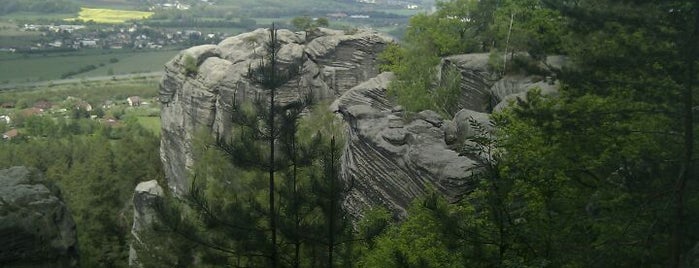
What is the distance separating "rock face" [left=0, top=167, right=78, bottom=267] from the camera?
49.3ft

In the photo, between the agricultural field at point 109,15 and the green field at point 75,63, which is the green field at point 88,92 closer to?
the green field at point 75,63

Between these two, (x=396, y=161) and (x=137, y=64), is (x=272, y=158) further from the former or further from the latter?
(x=137, y=64)

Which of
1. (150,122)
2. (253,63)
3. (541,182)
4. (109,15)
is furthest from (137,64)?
(541,182)

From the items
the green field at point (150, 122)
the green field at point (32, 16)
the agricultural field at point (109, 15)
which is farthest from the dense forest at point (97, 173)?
the green field at point (32, 16)

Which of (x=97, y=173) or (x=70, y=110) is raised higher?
(x=97, y=173)

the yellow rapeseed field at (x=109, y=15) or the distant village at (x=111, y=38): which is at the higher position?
the yellow rapeseed field at (x=109, y=15)

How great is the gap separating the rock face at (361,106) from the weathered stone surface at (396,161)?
0.11 ft

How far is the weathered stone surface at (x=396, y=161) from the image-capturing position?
1864 centimetres

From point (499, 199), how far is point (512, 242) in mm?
1016

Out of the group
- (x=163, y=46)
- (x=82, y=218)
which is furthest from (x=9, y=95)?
(x=82, y=218)

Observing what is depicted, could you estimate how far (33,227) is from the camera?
15523 mm

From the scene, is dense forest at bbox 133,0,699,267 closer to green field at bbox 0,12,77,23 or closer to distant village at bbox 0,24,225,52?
distant village at bbox 0,24,225,52

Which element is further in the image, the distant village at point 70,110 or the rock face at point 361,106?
the distant village at point 70,110

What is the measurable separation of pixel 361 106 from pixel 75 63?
102 metres
